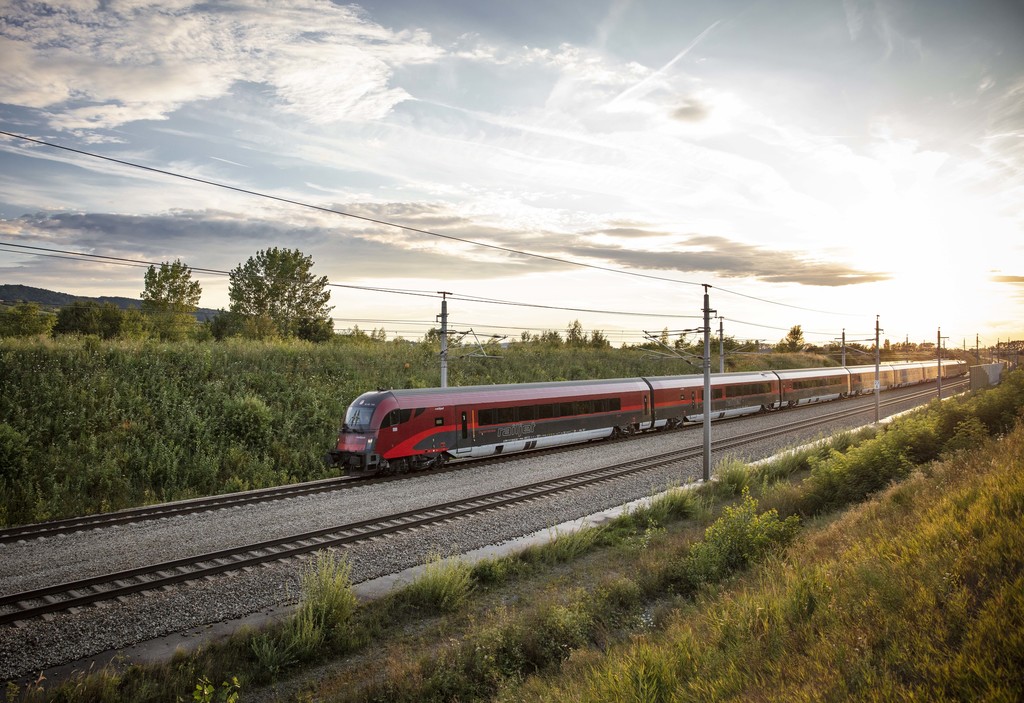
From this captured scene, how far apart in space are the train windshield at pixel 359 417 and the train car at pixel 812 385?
32270 mm

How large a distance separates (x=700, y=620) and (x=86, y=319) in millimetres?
58197

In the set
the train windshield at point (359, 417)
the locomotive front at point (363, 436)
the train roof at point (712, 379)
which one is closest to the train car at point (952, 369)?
the train roof at point (712, 379)

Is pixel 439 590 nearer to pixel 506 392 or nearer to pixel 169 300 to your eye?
pixel 506 392

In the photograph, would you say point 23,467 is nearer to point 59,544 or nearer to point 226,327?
point 59,544

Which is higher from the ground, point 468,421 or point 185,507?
point 468,421

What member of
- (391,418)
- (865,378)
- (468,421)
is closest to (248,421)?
(391,418)

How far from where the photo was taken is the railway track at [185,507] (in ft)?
47.1

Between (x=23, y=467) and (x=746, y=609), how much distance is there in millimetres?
19918

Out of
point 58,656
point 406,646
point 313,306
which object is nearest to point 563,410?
point 406,646

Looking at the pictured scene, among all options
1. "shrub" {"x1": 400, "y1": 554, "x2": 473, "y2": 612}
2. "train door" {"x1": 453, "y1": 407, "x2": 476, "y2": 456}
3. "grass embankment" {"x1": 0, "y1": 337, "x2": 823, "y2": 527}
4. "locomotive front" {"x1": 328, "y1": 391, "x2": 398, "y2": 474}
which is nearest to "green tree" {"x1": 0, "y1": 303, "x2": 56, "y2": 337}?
"grass embankment" {"x1": 0, "y1": 337, "x2": 823, "y2": 527}

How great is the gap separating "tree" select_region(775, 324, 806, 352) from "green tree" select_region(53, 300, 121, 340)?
95.5 meters

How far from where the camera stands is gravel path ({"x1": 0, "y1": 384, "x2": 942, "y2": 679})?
9.38 meters

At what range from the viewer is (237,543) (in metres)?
13.5

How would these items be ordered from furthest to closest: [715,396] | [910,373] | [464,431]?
[910,373]
[715,396]
[464,431]
